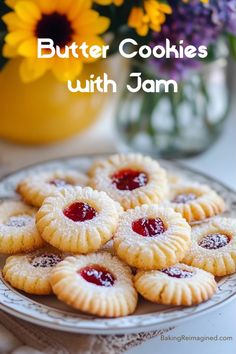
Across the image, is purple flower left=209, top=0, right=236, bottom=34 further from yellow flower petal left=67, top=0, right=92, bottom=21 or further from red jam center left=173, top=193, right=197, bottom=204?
red jam center left=173, top=193, right=197, bottom=204

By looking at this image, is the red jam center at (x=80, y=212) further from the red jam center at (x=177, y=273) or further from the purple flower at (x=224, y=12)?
the purple flower at (x=224, y=12)

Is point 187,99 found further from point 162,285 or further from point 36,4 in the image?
point 162,285

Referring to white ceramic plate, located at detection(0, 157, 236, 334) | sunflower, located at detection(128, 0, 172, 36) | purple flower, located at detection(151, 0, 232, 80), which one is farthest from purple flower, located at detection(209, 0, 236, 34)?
white ceramic plate, located at detection(0, 157, 236, 334)

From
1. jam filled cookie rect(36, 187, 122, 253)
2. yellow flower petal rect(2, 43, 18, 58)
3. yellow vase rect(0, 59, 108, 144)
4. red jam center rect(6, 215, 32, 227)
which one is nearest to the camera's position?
jam filled cookie rect(36, 187, 122, 253)

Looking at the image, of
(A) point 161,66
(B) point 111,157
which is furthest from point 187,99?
(B) point 111,157

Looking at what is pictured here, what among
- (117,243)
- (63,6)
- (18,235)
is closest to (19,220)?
(18,235)

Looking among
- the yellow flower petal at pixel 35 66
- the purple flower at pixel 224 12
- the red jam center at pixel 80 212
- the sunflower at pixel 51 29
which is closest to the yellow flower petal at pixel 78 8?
the sunflower at pixel 51 29
